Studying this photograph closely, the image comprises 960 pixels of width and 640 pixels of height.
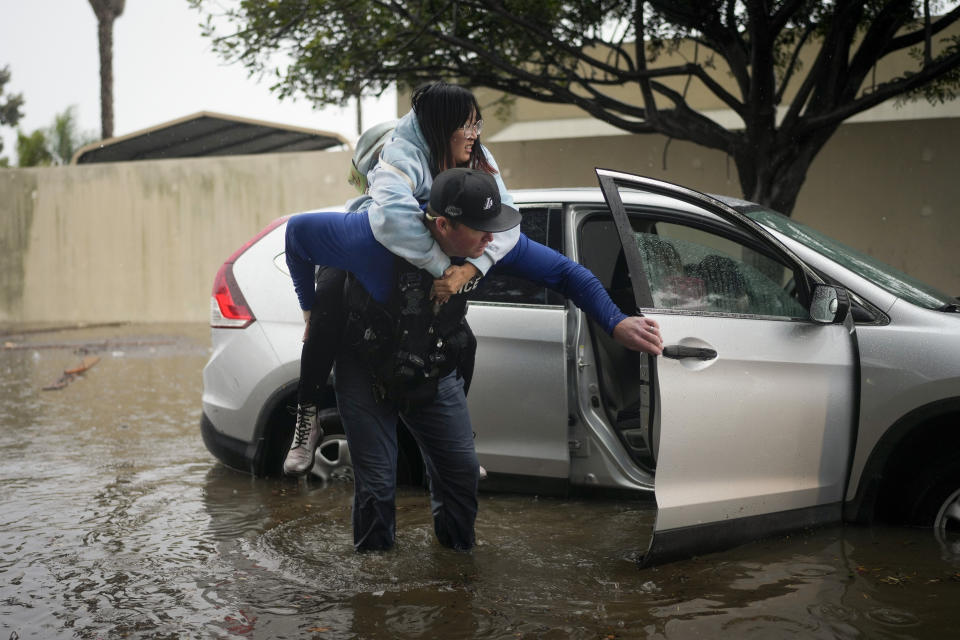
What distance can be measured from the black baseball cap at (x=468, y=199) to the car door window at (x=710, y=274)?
0.79 m

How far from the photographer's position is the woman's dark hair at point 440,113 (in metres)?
3.44

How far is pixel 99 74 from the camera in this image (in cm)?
2530

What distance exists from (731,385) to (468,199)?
4.09 feet

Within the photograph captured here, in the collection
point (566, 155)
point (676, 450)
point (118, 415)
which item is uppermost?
point (566, 155)

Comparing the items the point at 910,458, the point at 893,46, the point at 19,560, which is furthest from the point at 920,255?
the point at 19,560

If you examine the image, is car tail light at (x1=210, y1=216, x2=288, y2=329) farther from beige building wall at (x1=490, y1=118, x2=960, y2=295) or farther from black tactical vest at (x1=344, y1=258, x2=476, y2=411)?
beige building wall at (x1=490, y1=118, x2=960, y2=295)

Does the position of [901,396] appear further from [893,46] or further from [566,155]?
[566,155]

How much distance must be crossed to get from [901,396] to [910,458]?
0.97ft

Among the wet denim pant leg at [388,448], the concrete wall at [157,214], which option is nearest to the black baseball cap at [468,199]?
the wet denim pant leg at [388,448]

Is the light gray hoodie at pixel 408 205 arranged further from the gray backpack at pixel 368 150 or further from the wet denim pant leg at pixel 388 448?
the wet denim pant leg at pixel 388 448

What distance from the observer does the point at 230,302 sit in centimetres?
524

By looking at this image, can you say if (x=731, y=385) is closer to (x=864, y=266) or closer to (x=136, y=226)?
(x=864, y=266)

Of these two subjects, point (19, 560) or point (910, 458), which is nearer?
point (910, 458)

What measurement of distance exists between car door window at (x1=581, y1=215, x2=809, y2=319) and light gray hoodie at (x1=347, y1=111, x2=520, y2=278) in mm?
663
